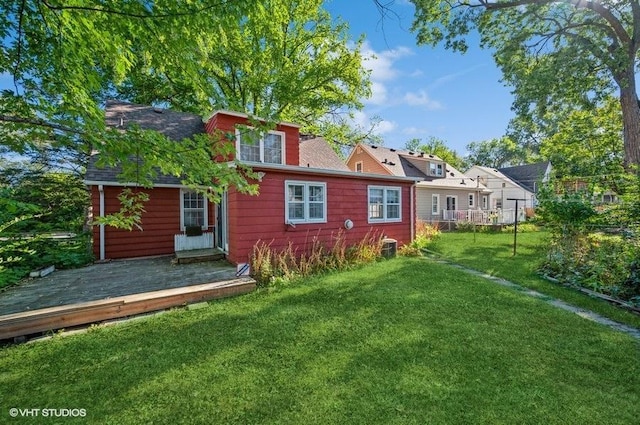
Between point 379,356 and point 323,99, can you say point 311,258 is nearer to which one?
point 379,356

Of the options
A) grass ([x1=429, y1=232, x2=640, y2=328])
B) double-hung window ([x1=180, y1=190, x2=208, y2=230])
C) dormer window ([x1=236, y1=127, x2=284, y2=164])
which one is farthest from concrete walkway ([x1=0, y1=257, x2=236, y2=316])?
grass ([x1=429, y1=232, x2=640, y2=328])

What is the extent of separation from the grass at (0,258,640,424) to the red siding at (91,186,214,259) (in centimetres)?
487

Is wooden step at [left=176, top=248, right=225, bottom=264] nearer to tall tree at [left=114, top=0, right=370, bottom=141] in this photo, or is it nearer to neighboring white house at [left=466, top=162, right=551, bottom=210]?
tall tree at [left=114, top=0, right=370, bottom=141]

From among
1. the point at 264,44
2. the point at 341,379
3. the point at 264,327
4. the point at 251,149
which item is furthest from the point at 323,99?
the point at 341,379

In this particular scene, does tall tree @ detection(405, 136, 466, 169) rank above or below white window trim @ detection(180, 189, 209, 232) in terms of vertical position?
above

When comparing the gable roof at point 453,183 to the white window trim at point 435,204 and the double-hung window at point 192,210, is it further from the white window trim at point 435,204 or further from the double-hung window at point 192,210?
the double-hung window at point 192,210

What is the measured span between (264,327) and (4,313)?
3818mm

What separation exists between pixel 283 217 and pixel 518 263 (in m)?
7.22

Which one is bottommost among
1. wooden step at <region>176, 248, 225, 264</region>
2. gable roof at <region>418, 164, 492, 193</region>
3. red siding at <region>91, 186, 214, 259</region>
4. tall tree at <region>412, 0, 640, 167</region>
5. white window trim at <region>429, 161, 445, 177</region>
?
wooden step at <region>176, 248, 225, 264</region>

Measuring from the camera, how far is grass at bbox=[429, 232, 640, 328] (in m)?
4.73

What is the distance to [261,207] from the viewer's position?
6875 millimetres

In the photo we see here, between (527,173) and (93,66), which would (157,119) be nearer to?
(93,66)

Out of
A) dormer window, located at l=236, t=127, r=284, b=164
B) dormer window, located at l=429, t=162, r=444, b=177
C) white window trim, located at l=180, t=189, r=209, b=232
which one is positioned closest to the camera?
white window trim, located at l=180, t=189, r=209, b=232

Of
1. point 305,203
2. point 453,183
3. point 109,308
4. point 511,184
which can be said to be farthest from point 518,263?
point 511,184
